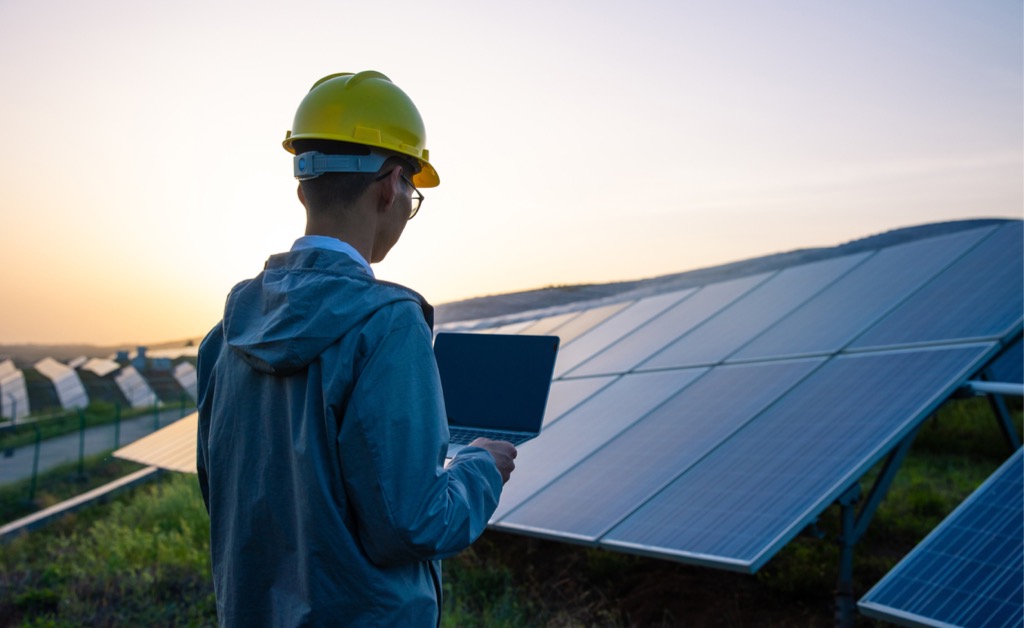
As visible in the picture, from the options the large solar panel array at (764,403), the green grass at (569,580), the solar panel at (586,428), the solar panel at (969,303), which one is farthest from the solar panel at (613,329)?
the solar panel at (969,303)

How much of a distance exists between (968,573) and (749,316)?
478cm

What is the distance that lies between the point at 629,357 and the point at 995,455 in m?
4.62

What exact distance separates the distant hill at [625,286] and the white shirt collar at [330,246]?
18353 mm

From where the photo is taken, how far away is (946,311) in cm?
689

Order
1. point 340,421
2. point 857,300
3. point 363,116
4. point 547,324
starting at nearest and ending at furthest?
1. point 340,421
2. point 363,116
3. point 857,300
4. point 547,324

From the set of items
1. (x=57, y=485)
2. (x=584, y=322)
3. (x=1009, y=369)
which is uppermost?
(x=1009, y=369)

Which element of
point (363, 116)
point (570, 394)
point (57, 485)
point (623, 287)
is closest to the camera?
point (363, 116)

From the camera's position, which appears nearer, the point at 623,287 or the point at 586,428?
the point at 586,428

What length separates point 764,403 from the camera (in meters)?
6.75

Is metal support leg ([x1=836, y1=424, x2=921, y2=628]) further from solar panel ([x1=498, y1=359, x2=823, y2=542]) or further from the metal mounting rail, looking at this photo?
solar panel ([x1=498, y1=359, x2=823, y2=542])

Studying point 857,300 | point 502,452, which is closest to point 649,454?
point 857,300

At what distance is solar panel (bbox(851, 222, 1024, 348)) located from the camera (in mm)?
6324

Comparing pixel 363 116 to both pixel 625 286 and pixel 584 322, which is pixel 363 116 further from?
pixel 625 286

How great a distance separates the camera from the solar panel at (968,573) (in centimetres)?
439
